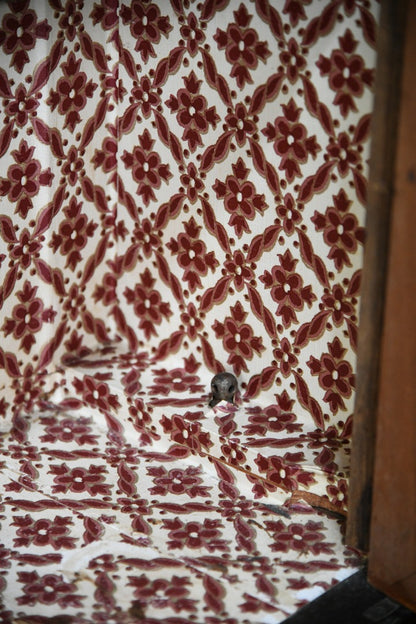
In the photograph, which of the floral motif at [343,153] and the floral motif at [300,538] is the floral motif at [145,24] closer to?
the floral motif at [343,153]

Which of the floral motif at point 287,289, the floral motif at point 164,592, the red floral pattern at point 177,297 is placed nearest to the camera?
the floral motif at point 164,592

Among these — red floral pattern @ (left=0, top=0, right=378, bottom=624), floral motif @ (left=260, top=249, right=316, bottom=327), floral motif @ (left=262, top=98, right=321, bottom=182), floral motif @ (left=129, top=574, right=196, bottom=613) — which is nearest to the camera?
floral motif @ (left=129, top=574, right=196, bottom=613)

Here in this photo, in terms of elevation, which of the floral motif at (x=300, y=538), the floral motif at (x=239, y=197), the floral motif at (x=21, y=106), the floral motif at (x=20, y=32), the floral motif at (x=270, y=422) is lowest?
the floral motif at (x=300, y=538)

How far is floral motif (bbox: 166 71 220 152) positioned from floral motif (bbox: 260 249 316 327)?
15.0 inches

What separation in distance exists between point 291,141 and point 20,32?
0.74 m

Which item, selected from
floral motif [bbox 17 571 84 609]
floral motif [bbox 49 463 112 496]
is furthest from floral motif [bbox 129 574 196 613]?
floral motif [bbox 49 463 112 496]

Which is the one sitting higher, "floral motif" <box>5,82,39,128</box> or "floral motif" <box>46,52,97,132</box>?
"floral motif" <box>46,52,97,132</box>

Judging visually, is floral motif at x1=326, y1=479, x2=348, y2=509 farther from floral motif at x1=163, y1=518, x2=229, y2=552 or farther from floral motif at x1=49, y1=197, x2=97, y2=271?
floral motif at x1=49, y1=197, x2=97, y2=271

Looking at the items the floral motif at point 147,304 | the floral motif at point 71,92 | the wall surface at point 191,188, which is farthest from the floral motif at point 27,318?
the floral motif at point 71,92

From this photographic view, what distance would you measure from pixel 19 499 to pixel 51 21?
1.19m

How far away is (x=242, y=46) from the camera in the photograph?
2.08 meters

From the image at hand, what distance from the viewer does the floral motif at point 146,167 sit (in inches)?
93.7

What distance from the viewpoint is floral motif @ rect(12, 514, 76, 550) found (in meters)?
1.95

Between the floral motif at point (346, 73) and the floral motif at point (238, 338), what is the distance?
61cm
